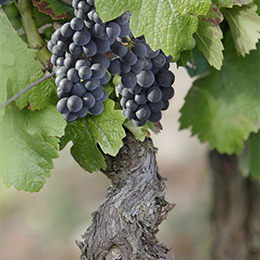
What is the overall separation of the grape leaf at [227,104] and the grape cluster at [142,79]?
327mm

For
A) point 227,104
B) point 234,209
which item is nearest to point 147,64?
point 227,104

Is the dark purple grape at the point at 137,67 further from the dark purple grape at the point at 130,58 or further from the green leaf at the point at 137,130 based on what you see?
the green leaf at the point at 137,130

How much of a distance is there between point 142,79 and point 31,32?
208 mm

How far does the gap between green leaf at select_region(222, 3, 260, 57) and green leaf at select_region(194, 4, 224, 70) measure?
104mm

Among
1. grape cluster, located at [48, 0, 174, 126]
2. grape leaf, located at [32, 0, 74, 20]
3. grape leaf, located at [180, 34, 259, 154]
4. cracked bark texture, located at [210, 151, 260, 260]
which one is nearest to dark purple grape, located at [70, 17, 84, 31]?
grape cluster, located at [48, 0, 174, 126]

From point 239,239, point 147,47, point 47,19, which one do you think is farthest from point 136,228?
point 239,239

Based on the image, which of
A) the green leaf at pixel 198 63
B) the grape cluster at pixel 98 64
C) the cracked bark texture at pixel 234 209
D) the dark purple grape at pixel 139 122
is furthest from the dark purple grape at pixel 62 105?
the cracked bark texture at pixel 234 209

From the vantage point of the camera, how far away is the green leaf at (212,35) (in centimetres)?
39

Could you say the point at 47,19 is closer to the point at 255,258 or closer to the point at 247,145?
the point at 247,145

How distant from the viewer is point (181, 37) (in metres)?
0.34

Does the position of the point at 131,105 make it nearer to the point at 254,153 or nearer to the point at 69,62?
the point at 69,62

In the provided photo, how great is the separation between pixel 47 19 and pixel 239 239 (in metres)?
1.27

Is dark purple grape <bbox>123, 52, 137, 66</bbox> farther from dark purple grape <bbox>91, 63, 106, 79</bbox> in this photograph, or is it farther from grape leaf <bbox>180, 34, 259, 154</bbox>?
grape leaf <bbox>180, 34, 259, 154</bbox>

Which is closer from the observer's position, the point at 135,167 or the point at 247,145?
the point at 135,167
